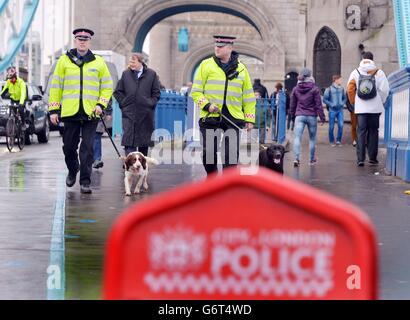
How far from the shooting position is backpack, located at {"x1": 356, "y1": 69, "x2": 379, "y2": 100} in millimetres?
18344

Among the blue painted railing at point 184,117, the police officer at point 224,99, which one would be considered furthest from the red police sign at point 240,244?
the blue painted railing at point 184,117

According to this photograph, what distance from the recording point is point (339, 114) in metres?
25.4

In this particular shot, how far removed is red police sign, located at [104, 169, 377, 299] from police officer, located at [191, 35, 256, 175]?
29.8ft

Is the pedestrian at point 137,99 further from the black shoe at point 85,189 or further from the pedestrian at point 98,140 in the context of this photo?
the pedestrian at point 98,140

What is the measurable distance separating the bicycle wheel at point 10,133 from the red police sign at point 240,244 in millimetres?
20821

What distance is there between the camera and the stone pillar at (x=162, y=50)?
89.8 m

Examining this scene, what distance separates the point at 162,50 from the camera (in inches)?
3538

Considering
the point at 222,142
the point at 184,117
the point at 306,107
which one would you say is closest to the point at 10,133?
the point at 184,117

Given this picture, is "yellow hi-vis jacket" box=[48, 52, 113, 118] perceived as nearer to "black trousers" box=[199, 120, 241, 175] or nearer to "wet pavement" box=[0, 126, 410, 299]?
"wet pavement" box=[0, 126, 410, 299]

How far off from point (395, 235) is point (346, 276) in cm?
672

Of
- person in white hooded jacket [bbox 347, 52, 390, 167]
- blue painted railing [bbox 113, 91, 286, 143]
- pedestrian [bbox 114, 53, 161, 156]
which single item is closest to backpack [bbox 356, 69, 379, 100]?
person in white hooded jacket [bbox 347, 52, 390, 167]

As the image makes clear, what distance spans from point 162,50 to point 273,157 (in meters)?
78.1
